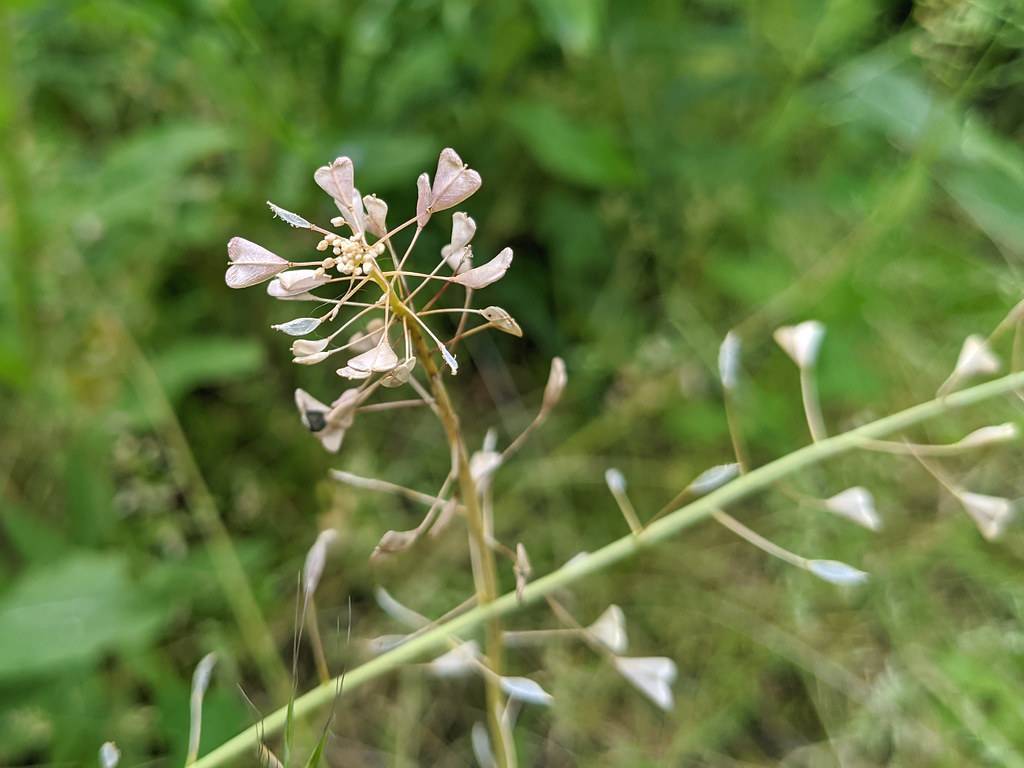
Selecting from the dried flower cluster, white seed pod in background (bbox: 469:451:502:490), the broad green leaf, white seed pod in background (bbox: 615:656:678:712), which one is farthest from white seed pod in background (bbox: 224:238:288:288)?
the broad green leaf

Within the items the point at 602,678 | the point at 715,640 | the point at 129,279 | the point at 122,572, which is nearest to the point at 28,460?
the point at 129,279

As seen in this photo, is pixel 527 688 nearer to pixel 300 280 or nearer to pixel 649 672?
pixel 649 672

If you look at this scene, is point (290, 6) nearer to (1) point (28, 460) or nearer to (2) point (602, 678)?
(1) point (28, 460)

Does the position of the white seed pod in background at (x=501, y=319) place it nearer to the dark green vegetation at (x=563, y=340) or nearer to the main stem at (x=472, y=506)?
the main stem at (x=472, y=506)

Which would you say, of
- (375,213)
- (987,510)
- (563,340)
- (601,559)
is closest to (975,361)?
(987,510)

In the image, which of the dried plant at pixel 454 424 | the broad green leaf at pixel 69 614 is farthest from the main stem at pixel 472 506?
the broad green leaf at pixel 69 614
